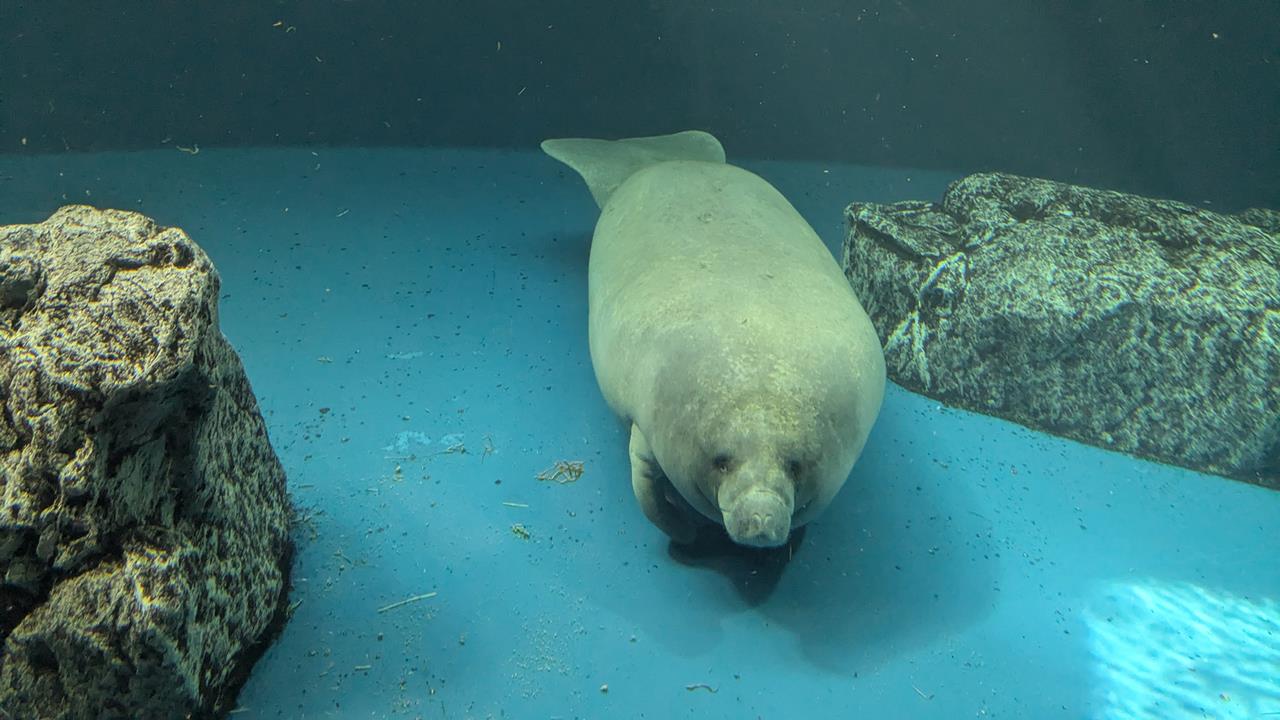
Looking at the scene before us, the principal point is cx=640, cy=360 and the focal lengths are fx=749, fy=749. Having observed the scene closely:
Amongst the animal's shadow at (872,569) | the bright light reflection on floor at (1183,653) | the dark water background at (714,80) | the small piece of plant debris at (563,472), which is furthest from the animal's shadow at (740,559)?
the dark water background at (714,80)

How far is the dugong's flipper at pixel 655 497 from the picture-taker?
350 cm

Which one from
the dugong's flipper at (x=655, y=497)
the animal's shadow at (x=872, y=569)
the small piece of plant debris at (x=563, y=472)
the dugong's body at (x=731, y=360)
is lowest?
the animal's shadow at (x=872, y=569)

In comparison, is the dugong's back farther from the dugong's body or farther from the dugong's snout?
the dugong's snout

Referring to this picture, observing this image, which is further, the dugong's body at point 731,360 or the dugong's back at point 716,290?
the dugong's back at point 716,290

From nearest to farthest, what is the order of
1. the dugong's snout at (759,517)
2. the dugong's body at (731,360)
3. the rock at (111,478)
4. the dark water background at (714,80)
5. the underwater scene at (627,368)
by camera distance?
the rock at (111,478) → the underwater scene at (627,368) → the dugong's snout at (759,517) → the dugong's body at (731,360) → the dark water background at (714,80)

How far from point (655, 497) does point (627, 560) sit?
12.5 inches

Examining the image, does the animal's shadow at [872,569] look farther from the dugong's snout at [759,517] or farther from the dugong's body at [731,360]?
the dugong's snout at [759,517]

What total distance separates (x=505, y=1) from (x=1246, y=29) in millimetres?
6642

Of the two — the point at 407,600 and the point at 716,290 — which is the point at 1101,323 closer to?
the point at 716,290

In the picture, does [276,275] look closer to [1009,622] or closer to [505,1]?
[505,1]

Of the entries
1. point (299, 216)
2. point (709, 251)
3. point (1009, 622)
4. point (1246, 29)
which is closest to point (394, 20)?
point (299, 216)

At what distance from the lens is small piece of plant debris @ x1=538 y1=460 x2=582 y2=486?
3863mm

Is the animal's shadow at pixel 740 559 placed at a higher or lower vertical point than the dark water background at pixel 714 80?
lower

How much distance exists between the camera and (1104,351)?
4418 millimetres
